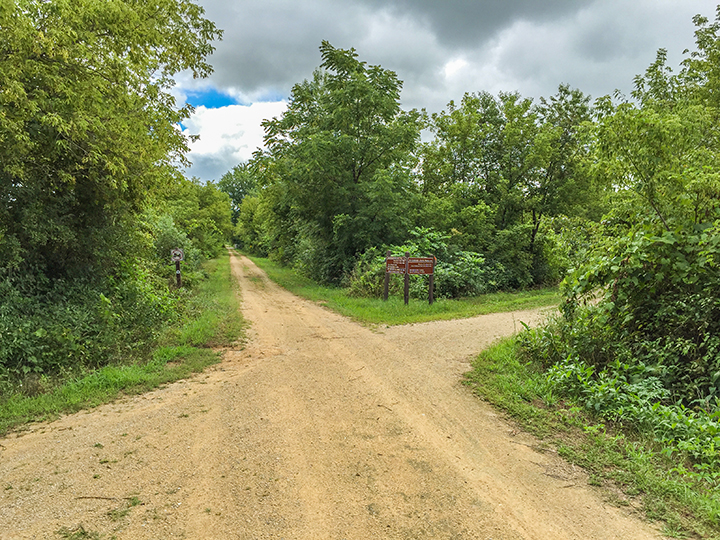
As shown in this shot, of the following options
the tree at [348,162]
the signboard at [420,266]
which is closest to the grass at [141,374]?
the signboard at [420,266]

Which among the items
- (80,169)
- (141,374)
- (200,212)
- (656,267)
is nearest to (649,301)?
(656,267)

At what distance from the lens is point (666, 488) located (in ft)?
11.0

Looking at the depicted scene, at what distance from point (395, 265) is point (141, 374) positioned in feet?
26.4

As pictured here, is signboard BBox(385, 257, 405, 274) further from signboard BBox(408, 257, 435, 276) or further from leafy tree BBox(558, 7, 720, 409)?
leafy tree BBox(558, 7, 720, 409)

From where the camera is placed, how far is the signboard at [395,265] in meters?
12.5

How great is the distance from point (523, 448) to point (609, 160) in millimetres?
4503

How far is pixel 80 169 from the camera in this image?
23.8 feet

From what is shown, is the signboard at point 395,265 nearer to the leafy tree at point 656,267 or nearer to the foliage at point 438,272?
the foliage at point 438,272

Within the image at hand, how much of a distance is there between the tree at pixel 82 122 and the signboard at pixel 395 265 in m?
6.71

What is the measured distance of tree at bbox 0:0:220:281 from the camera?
5.43 metres

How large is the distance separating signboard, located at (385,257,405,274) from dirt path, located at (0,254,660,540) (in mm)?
6454

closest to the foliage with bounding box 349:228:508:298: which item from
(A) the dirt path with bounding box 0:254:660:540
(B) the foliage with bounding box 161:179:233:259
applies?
(A) the dirt path with bounding box 0:254:660:540

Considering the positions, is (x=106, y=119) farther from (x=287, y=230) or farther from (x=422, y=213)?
(x=287, y=230)

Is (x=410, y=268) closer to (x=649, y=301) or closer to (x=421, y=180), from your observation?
(x=649, y=301)
